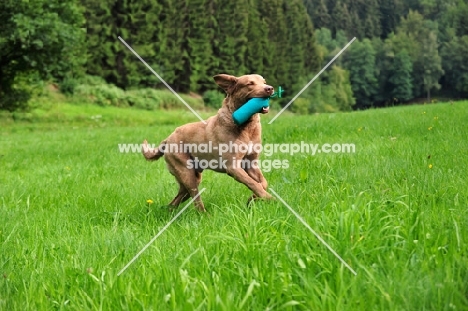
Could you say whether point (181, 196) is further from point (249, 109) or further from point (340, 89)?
point (340, 89)

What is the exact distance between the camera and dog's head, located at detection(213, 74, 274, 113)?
14.2 ft

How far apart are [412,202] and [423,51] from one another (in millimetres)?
68383

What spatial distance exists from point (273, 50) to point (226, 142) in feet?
180

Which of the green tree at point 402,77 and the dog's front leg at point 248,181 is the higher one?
the dog's front leg at point 248,181

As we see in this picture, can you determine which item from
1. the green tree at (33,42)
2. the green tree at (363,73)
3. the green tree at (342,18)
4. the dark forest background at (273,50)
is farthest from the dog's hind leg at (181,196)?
the green tree at (342,18)

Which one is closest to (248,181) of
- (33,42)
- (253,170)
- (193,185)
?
(253,170)

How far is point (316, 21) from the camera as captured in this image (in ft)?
265

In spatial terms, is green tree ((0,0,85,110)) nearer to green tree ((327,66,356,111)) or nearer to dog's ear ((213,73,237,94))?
dog's ear ((213,73,237,94))

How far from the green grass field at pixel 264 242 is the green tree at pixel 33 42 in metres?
18.0

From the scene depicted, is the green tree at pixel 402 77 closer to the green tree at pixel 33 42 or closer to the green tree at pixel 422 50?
the green tree at pixel 422 50

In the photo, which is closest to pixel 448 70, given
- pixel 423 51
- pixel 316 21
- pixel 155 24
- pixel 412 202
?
pixel 423 51

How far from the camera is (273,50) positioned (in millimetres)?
57344

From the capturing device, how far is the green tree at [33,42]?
21.9 m

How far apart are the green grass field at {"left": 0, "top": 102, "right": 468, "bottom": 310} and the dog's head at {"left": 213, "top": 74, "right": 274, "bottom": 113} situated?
3.15ft
